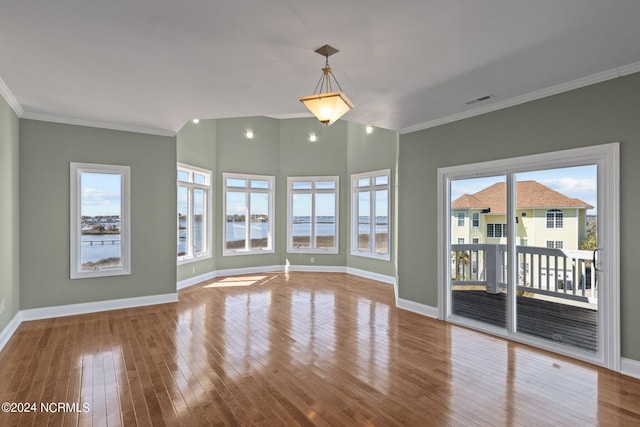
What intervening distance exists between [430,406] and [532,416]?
73 centimetres

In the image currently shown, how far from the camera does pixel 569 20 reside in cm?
253

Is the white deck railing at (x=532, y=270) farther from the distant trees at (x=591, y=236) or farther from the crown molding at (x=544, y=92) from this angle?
the crown molding at (x=544, y=92)

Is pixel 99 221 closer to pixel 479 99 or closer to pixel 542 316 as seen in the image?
pixel 479 99

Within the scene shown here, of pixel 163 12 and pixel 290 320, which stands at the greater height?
pixel 163 12

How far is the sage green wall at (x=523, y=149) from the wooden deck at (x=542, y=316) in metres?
0.37

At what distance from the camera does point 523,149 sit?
4133 millimetres

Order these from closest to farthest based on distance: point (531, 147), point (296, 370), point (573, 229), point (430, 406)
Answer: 1. point (430, 406)
2. point (296, 370)
3. point (573, 229)
4. point (531, 147)

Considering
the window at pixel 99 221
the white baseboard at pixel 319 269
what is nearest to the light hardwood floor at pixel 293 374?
the window at pixel 99 221

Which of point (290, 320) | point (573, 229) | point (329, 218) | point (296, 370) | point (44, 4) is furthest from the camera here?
point (329, 218)

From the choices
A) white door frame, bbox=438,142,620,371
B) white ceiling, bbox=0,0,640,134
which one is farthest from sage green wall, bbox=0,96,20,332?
white door frame, bbox=438,142,620,371

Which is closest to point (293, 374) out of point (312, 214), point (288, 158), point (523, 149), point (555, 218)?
point (555, 218)

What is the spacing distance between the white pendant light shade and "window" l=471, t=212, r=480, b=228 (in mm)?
2656

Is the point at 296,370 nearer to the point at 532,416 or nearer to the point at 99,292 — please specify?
the point at 532,416

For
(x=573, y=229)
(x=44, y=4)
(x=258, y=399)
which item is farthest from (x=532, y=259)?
(x=44, y=4)
